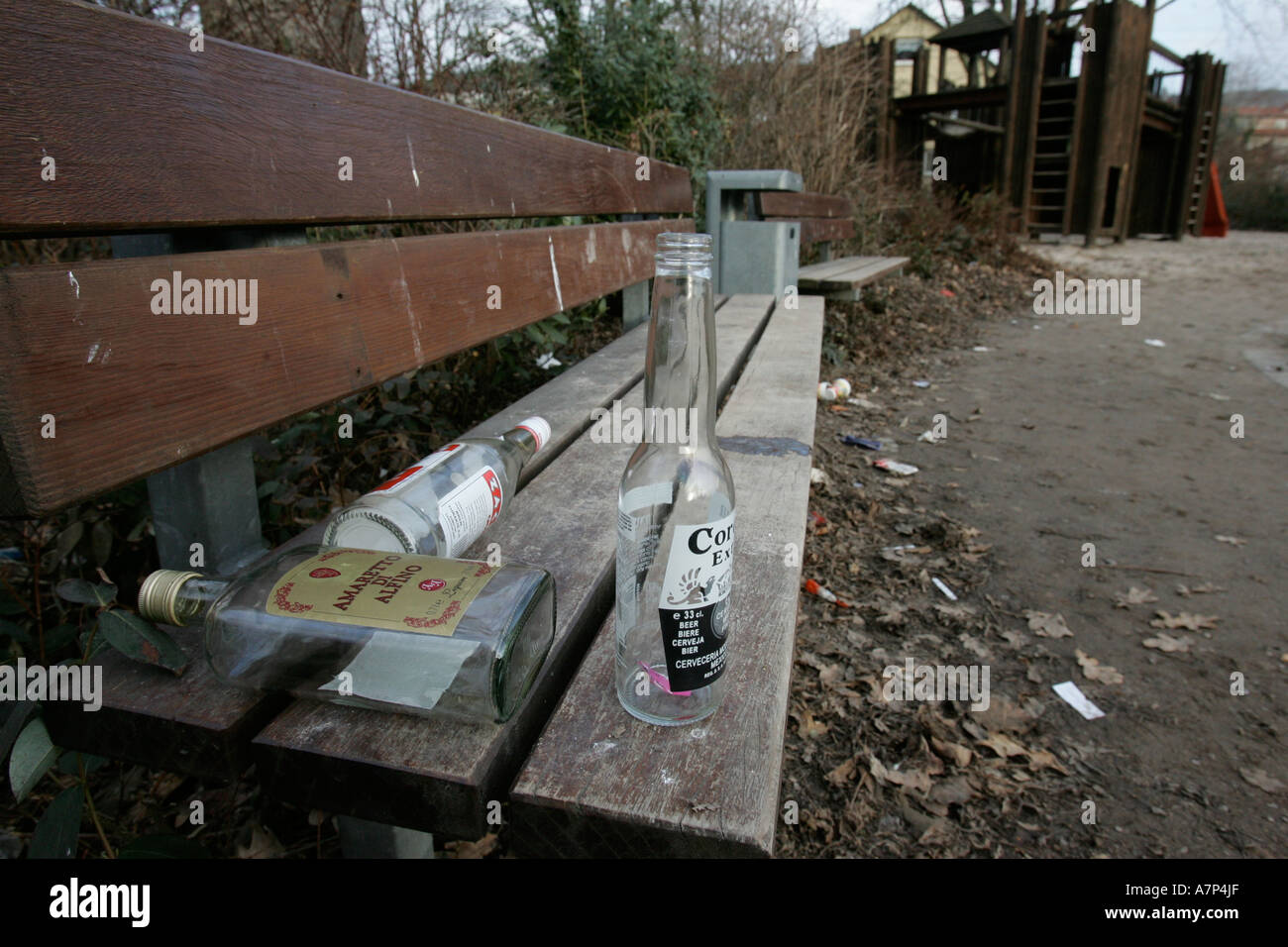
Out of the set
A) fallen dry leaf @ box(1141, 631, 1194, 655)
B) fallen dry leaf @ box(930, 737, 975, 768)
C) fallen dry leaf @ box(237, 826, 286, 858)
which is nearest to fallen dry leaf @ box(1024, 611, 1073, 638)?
fallen dry leaf @ box(1141, 631, 1194, 655)

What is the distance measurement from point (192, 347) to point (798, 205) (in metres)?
4.92

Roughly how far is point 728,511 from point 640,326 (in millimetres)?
2762

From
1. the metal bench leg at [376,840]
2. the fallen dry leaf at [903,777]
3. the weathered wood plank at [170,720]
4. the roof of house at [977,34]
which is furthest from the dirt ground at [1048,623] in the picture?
the roof of house at [977,34]

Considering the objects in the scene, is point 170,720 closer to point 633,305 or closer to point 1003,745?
point 1003,745

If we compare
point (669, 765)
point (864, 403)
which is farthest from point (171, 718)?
point (864, 403)

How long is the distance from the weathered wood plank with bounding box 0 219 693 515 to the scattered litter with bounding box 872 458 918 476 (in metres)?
2.47

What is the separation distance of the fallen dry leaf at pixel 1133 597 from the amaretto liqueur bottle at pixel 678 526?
237 cm

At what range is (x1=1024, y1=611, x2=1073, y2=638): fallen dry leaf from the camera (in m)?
2.55

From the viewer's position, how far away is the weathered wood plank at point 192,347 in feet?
2.89

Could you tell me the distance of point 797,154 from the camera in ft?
26.8

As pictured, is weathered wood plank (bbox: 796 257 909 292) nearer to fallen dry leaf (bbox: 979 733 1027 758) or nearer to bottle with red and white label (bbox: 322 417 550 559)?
fallen dry leaf (bbox: 979 733 1027 758)

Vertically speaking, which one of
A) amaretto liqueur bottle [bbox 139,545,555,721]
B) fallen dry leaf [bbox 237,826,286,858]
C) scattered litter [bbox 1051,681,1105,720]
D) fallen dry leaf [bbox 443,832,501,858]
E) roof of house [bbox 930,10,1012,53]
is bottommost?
fallen dry leaf [bbox 443,832,501,858]

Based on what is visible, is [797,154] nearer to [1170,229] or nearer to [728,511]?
[728,511]

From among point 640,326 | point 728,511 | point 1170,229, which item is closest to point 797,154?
point 640,326
